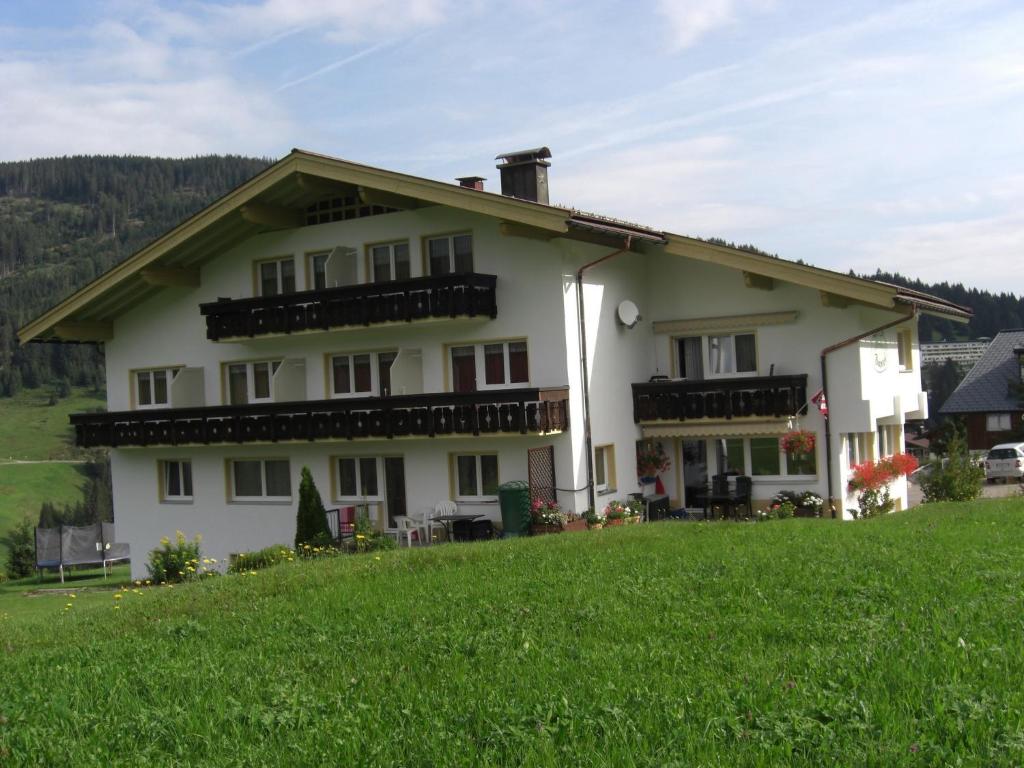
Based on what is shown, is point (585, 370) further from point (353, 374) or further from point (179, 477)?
point (179, 477)

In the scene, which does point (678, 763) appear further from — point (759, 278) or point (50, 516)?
point (50, 516)

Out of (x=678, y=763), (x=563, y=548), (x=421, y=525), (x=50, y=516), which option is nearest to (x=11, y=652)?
(x=563, y=548)

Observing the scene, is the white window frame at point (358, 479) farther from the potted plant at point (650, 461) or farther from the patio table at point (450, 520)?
the potted plant at point (650, 461)

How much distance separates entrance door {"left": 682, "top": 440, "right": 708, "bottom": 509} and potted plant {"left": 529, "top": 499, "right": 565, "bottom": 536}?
14.7 ft

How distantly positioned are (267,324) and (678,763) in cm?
2252

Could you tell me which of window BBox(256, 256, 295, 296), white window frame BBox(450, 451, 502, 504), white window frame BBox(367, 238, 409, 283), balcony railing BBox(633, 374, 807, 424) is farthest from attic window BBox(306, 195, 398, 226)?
balcony railing BBox(633, 374, 807, 424)

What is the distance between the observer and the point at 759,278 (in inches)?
990

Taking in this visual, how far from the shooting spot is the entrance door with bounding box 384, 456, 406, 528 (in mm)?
26906

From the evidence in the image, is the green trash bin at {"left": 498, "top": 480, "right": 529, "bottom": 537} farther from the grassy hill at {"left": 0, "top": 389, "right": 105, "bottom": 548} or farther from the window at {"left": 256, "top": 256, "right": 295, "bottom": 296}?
the grassy hill at {"left": 0, "top": 389, "right": 105, "bottom": 548}

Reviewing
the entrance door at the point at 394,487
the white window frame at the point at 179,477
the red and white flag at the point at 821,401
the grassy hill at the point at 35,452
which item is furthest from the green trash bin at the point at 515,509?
the grassy hill at the point at 35,452

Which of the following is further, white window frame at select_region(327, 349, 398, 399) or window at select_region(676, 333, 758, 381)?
white window frame at select_region(327, 349, 398, 399)

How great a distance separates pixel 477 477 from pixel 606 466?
10.0 feet

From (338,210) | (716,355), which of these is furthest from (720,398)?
(338,210)

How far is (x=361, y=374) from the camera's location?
90.9 ft
